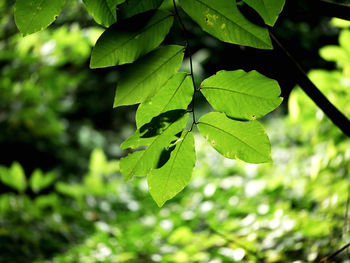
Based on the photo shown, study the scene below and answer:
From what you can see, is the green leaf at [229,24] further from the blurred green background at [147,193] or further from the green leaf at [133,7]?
the blurred green background at [147,193]

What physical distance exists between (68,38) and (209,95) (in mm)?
1866

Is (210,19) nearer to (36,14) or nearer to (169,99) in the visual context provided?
(169,99)

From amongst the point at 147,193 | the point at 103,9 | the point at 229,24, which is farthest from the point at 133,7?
the point at 147,193

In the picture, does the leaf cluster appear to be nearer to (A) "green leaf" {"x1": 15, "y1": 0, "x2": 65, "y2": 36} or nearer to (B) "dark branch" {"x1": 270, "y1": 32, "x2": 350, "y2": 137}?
(A) "green leaf" {"x1": 15, "y1": 0, "x2": 65, "y2": 36}

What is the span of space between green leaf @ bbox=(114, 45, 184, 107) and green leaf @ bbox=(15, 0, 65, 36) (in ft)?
0.46

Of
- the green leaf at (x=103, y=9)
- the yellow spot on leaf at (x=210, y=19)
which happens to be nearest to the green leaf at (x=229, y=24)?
the yellow spot on leaf at (x=210, y=19)

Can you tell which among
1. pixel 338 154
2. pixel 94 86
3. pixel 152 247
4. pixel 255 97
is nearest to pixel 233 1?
pixel 255 97

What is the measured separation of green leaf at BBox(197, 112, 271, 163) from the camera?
478 mm

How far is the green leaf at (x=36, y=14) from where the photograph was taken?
0.44 meters

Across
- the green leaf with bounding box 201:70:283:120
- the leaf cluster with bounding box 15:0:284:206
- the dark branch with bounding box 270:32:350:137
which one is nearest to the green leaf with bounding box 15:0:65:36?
the leaf cluster with bounding box 15:0:284:206

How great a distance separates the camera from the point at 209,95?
497mm

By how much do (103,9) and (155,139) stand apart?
0.22 meters

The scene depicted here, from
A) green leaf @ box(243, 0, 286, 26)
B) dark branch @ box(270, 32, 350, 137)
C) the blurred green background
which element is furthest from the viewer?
the blurred green background

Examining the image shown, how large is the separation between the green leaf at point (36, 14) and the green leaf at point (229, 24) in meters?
0.22
